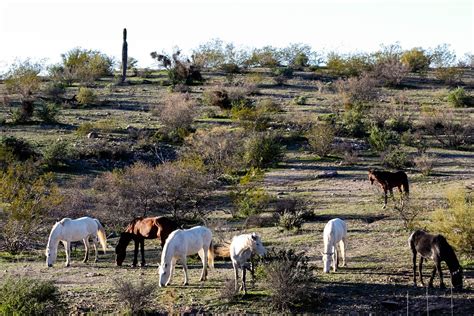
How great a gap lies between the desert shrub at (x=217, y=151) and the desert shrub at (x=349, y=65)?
2558 centimetres

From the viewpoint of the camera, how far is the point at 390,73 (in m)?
50.5

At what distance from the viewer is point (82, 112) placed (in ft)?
132

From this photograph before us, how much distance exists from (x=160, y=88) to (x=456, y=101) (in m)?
18.7

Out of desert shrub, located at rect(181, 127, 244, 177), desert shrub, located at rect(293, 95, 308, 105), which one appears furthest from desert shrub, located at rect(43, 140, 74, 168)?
desert shrub, located at rect(293, 95, 308, 105)

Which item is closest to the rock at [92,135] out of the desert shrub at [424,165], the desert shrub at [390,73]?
the desert shrub at [424,165]

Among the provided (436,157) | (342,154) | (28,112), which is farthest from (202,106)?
(436,157)

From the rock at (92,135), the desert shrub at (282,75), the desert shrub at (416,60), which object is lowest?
the rock at (92,135)

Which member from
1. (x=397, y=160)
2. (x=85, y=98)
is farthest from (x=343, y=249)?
(x=85, y=98)

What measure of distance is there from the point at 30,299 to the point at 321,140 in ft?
67.7

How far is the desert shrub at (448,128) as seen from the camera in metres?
34.1

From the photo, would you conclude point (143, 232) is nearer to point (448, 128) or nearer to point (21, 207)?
point (21, 207)

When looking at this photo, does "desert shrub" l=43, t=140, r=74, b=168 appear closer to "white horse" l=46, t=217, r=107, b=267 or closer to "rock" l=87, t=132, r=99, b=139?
"rock" l=87, t=132, r=99, b=139

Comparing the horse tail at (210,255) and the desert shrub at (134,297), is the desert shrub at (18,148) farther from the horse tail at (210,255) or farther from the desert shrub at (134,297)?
the desert shrub at (134,297)

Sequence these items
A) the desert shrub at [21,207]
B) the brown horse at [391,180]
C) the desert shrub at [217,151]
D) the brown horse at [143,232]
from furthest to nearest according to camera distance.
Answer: the desert shrub at [217,151], the brown horse at [391,180], the desert shrub at [21,207], the brown horse at [143,232]
